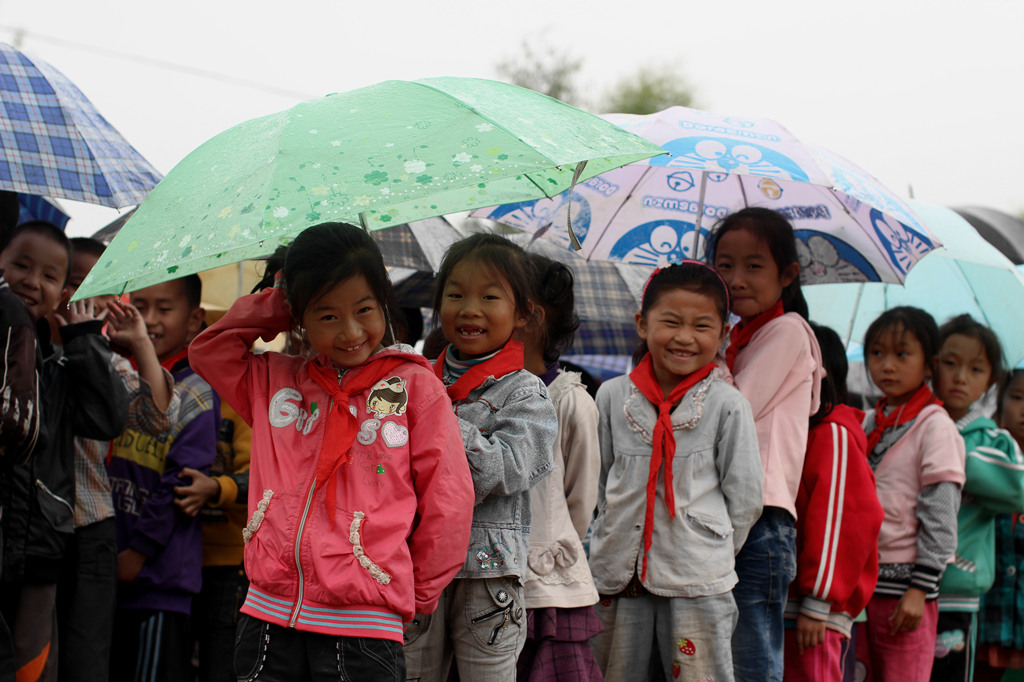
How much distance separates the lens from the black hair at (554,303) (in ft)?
10.3

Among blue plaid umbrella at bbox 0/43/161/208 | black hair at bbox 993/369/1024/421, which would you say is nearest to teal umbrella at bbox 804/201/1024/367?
black hair at bbox 993/369/1024/421

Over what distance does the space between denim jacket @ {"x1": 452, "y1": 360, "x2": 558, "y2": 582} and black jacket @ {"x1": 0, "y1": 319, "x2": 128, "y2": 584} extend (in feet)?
4.59

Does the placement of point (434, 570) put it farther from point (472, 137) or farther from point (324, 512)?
point (472, 137)

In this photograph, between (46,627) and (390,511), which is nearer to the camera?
(390,511)

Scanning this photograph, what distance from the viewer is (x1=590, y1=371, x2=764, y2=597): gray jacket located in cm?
304

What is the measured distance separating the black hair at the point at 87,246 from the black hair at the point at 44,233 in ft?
1.69

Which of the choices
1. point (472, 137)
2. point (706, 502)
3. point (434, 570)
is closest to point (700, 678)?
point (706, 502)

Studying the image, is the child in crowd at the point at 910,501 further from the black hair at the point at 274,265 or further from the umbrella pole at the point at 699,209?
the black hair at the point at 274,265

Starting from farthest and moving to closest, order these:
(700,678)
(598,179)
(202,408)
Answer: (598,179) → (202,408) → (700,678)

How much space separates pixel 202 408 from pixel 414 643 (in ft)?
5.44

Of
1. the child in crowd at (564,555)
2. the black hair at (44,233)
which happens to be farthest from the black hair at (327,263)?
the black hair at (44,233)

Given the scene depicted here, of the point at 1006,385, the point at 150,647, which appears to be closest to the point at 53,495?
the point at 150,647

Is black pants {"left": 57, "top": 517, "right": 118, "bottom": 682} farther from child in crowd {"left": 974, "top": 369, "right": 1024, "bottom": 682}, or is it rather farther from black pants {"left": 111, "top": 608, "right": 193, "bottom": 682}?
child in crowd {"left": 974, "top": 369, "right": 1024, "bottom": 682}

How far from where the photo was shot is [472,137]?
228cm
